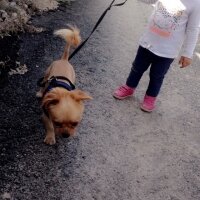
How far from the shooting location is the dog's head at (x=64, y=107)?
3.39 m

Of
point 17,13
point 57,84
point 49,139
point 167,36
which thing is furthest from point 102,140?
point 17,13

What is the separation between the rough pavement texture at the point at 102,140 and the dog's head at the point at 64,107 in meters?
0.39

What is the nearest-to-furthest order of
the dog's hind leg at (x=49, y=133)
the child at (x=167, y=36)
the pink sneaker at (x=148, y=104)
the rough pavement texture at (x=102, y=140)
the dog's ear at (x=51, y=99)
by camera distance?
1. the dog's ear at (x=51, y=99)
2. the rough pavement texture at (x=102, y=140)
3. the dog's hind leg at (x=49, y=133)
4. the child at (x=167, y=36)
5. the pink sneaker at (x=148, y=104)

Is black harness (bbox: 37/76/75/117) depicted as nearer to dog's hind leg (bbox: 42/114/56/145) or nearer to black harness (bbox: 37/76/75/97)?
black harness (bbox: 37/76/75/97)

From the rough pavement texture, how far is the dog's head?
395 mm

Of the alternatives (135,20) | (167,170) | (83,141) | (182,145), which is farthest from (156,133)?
(135,20)

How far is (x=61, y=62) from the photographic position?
4234 mm

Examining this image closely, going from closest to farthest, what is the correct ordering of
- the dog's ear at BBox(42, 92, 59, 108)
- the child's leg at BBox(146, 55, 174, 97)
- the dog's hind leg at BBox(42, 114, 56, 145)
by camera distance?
the dog's ear at BBox(42, 92, 59, 108), the dog's hind leg at BBox(42, 114, 56, 145), the child's leg at BBox(146, 55, 174, 97)

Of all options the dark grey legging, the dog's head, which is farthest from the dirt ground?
the dog's head

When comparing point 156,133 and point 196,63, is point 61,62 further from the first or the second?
point 196,63

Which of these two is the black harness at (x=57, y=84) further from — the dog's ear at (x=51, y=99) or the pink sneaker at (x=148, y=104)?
the pink sneaker at (x=148, y=104)

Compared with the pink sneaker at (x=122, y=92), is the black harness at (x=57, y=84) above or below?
above

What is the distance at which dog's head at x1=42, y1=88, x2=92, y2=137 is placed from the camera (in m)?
3.39

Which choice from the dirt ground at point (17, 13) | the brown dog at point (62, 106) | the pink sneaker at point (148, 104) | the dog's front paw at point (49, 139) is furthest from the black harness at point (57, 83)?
the dirt ground at point (17, 13)
